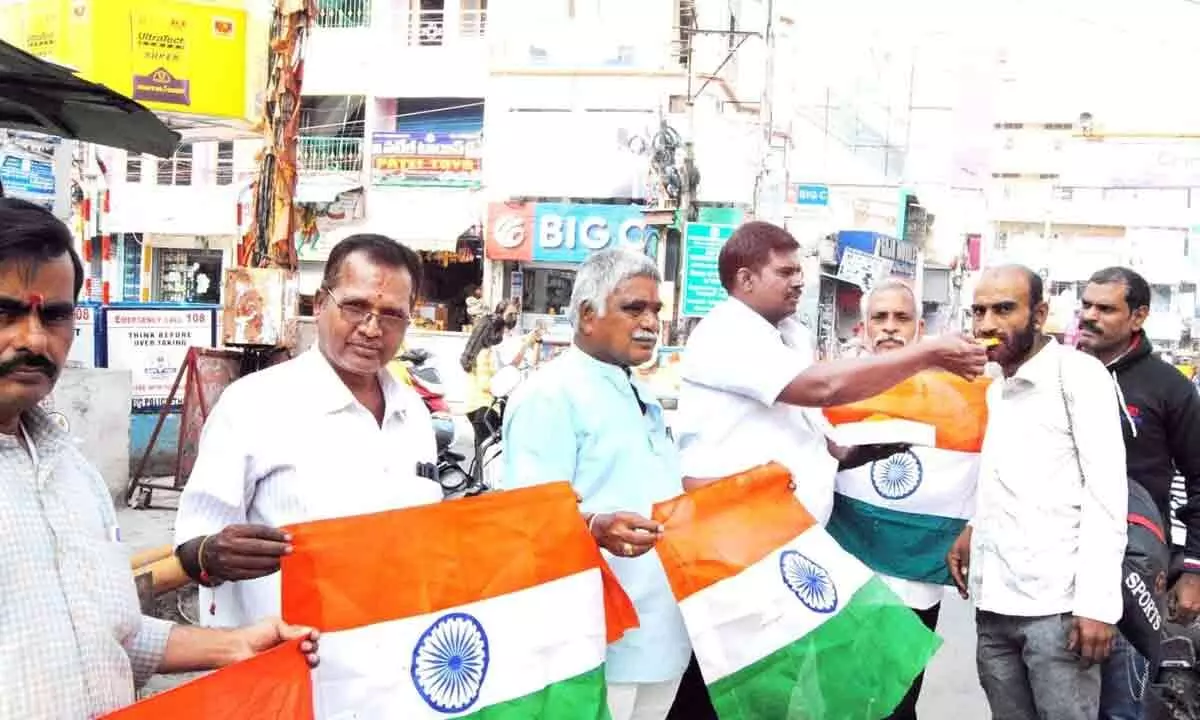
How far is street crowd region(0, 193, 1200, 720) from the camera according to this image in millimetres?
1851

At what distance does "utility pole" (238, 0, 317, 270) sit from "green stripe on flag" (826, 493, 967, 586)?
8152mm

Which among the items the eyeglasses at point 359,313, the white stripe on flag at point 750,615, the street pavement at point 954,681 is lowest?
the street pavement at point 954,681

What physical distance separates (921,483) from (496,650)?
6.71 ft

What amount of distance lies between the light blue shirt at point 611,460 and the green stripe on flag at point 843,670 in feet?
0.73

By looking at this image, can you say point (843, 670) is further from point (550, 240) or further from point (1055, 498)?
point (550, 240)

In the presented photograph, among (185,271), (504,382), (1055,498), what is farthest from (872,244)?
(1055,498)

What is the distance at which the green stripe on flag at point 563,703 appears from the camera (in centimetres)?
279

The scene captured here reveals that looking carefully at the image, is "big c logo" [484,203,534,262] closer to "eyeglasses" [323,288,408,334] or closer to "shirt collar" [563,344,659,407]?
"shirt collar" [563,344,659,407]

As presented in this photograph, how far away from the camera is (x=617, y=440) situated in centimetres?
325

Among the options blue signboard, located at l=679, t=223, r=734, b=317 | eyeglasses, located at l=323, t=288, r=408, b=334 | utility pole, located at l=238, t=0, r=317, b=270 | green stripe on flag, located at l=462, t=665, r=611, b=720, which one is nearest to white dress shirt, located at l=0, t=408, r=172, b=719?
eyeglasses, located at l=323, t=288, r=408, b=334

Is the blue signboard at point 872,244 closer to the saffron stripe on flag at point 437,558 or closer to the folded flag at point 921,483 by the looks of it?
the folded flag at point 921,483

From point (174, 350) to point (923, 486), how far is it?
346 inches

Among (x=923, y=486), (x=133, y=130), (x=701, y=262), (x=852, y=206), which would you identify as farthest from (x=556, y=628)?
(x=852, y=206)

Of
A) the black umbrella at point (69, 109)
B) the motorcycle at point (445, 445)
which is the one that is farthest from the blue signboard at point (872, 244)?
the black umbrella at point (69, 109)
